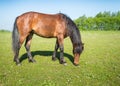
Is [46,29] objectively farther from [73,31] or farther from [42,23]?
[73,31]

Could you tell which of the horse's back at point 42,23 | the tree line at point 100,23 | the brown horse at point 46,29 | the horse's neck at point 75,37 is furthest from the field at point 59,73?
the tree line at point 100,23

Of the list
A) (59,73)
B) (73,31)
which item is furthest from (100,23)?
(59,73)

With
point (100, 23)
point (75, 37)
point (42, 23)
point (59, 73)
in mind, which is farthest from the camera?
point (100, 23)

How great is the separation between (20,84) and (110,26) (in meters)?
38.8

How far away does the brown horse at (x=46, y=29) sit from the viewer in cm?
904

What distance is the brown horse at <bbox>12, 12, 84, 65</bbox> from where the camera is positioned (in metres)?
9.04

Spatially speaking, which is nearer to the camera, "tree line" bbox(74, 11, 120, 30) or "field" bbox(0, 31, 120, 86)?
"field" bbox(0, 31, 120, 86)

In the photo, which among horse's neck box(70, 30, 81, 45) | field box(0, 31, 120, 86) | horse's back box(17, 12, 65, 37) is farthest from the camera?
horse's back box(17, 12, 65, 37)

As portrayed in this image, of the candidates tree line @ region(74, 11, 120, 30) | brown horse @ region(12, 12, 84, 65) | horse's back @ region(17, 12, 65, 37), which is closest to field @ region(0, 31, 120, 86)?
brown horse @ region(12, 12, 84, 65)

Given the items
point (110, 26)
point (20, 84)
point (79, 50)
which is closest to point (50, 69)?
point (79, 50)

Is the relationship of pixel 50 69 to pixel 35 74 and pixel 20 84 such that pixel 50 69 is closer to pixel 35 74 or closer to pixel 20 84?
pixel 35 74

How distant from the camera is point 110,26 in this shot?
43.2 meters

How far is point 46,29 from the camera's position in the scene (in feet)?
30.8

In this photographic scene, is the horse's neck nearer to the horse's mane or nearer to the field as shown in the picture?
the horse's mane
